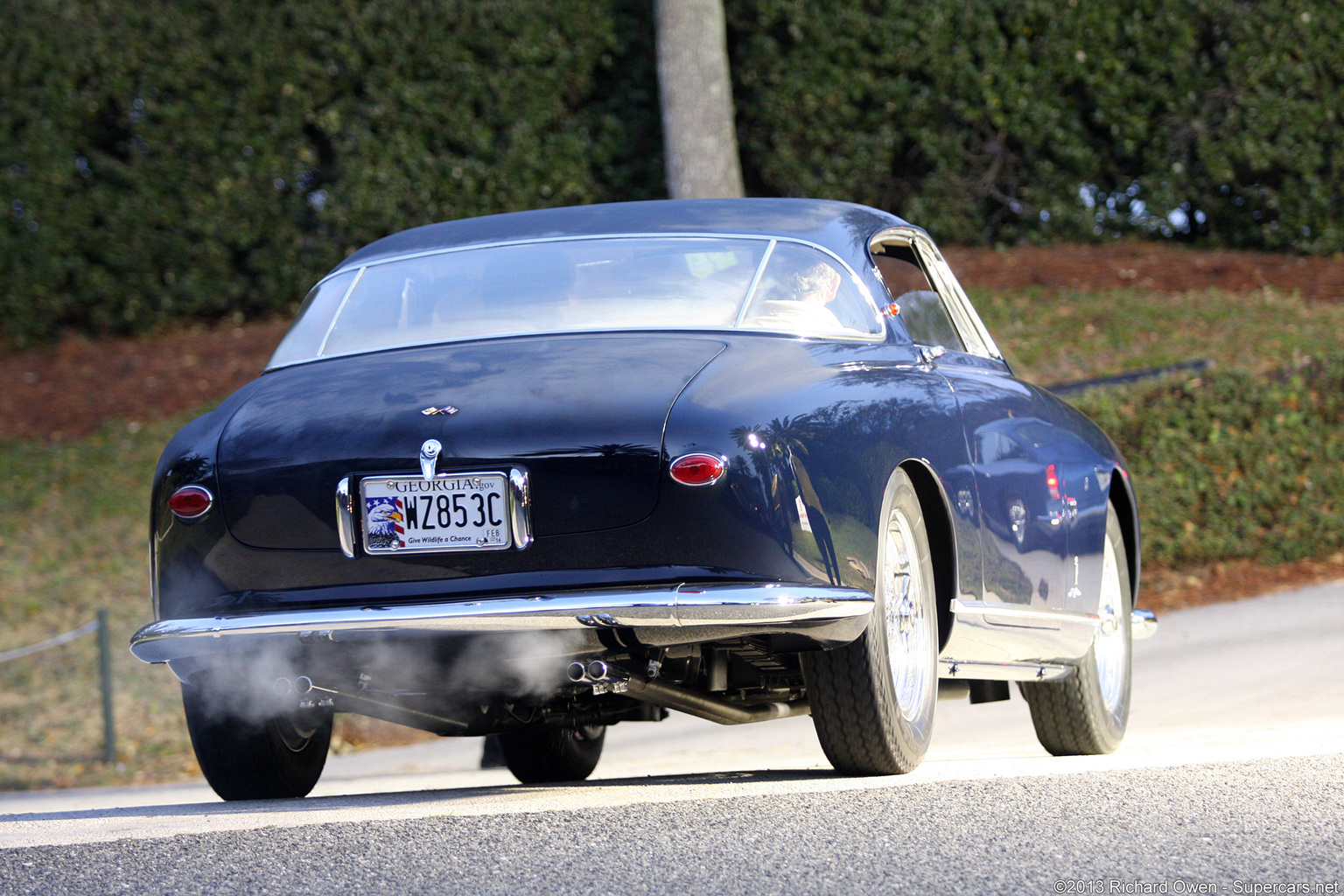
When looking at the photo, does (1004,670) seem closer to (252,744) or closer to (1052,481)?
(1052,481)

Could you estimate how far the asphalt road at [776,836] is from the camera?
2.96 meters

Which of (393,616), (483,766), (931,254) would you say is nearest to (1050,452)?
(931,254)

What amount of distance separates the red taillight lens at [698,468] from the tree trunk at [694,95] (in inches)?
475

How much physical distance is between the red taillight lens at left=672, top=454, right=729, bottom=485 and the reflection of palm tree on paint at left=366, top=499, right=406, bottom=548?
713 mm

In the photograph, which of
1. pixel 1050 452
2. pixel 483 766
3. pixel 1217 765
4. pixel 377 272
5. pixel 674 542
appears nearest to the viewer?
pixel 674 542

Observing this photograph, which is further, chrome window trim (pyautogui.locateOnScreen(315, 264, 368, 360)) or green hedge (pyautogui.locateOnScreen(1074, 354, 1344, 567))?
green hedge (pyautogui.locateOnScreen(1074, 354, 1344, 567))

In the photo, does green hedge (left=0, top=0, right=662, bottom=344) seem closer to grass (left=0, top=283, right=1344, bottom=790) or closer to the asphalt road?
grass (left=0, top=283, right=1344, bottom=790)

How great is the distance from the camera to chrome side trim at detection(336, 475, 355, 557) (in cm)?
388

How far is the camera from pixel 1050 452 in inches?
210

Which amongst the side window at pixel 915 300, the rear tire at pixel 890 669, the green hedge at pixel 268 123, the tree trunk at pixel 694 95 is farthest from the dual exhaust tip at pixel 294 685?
the green hedge at pixel 268 123

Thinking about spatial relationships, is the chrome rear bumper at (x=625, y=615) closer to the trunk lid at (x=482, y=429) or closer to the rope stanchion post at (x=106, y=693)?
the trunk lid at (x=482, y=429)

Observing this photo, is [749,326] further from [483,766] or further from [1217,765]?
[483,766]

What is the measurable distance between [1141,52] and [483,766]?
11.3 meters

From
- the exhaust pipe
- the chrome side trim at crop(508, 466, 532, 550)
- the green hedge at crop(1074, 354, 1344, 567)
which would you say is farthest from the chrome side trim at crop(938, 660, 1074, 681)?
the green hedge at crop(1074, 354, 1344, 567)
